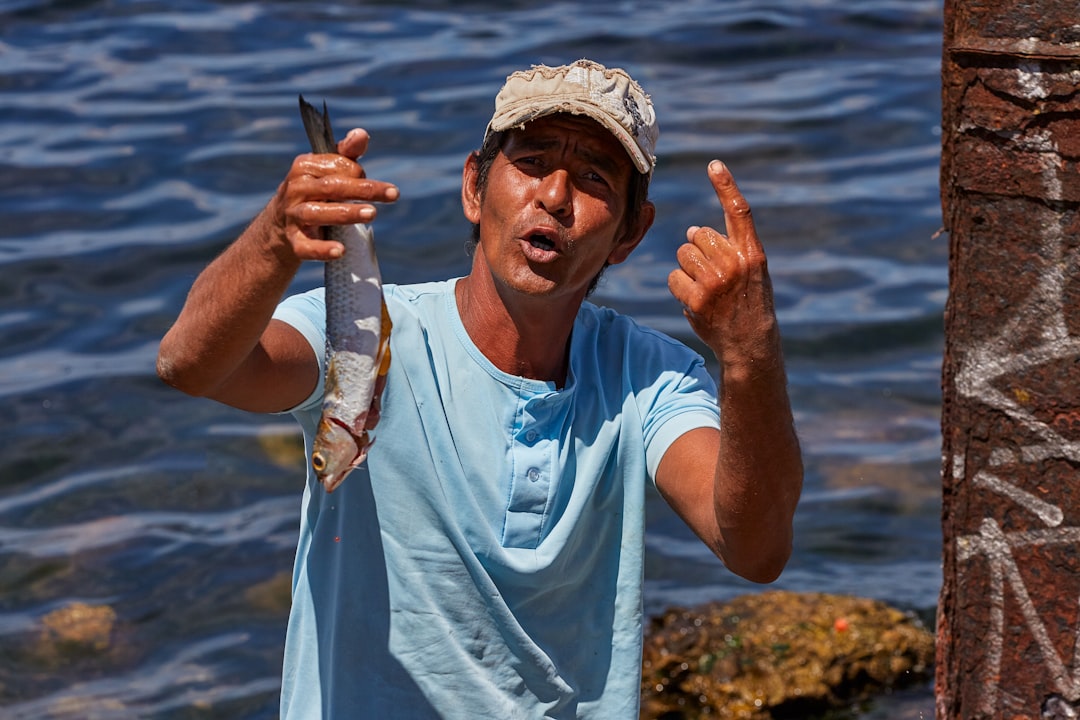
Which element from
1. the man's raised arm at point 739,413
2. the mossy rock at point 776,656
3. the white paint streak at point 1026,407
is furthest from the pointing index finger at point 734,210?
the mossy rock at point 776,656

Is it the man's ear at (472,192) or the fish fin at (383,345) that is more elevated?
the man's ear at (472,192)

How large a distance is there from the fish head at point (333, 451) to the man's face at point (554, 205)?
2.27ft

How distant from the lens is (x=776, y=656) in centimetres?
573

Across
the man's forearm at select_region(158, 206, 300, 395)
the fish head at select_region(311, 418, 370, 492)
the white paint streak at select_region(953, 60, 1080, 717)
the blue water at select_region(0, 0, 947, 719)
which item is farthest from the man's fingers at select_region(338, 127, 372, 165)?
the blue water at select_region(0, 0, 947, 719)

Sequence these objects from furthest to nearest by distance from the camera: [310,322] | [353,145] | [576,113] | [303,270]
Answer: [303,270] → [576,113] → [310,322] → [353,145]

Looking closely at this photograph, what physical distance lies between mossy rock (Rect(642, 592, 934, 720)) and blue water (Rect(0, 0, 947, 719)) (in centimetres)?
20

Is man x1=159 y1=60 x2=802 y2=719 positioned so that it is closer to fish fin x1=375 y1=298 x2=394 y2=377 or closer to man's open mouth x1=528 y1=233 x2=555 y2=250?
man's open mouth x1=528 y1=233 x2=555 y2=250

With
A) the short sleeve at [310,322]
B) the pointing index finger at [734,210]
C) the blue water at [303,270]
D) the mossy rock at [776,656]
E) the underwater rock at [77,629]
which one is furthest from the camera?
the blue water at [303,270]

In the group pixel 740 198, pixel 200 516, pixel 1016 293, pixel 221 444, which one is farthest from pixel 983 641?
pixel 221 444

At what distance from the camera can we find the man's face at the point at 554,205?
11.0ft

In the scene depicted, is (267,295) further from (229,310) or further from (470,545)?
(470,545)

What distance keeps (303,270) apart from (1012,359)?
7.61m

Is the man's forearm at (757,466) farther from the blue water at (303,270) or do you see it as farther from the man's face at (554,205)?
the blue water at (303,270)

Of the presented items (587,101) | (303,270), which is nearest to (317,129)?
(587,101)
